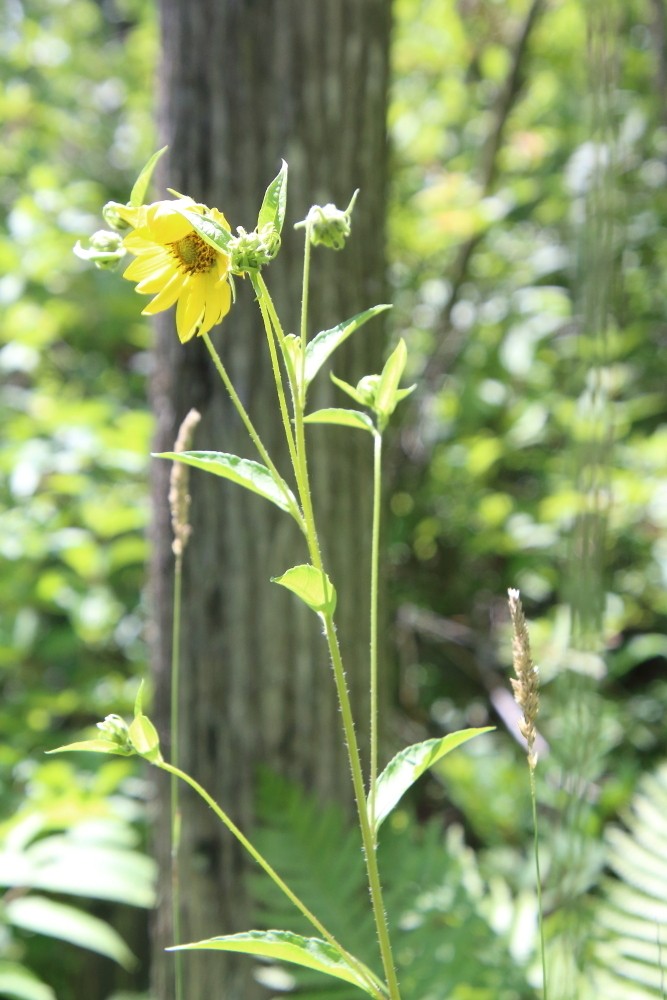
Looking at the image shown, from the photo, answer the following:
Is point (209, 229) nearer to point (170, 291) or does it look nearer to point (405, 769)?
point (170, 291)

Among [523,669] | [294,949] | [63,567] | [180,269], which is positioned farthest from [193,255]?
[63,567]

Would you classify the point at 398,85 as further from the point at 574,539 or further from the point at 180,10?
the point at 574,539

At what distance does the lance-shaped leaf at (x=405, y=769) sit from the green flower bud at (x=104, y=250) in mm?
382

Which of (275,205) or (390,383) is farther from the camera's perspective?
(390,383)

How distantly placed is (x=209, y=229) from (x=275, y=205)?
1.7 inches

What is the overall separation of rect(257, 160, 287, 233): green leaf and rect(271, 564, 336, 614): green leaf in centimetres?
21

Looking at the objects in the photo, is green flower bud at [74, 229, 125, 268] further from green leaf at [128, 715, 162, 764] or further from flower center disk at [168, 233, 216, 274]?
green leaf at [128, 715, 162, 764]

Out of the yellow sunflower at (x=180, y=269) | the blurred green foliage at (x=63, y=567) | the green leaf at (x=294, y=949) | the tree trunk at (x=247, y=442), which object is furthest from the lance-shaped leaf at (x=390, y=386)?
the blurred green foliage at (x=63, y=567)

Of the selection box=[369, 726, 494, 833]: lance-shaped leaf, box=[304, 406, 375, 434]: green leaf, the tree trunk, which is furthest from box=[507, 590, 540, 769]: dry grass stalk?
the tree trunk

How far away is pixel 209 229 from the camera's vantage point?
0.60 metres

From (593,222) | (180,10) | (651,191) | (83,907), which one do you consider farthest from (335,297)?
(651,191)

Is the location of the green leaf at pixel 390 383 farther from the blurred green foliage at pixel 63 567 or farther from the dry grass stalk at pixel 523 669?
the blurred green foliage at pixel 63 567

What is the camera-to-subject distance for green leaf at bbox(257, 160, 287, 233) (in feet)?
1.95

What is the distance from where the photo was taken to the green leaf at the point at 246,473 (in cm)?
65
